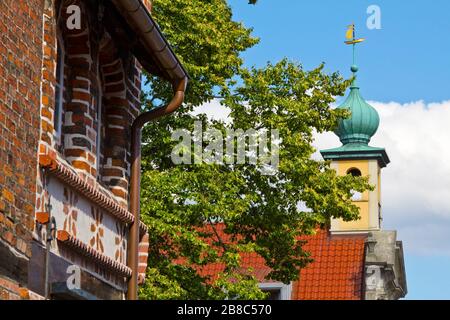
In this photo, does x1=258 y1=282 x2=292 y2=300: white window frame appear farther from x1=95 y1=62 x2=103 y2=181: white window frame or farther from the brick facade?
x1=95 y1=62 x2=103 y2=181: white window frame

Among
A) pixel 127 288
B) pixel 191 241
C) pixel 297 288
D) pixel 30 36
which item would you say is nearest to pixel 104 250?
pixel 127 288

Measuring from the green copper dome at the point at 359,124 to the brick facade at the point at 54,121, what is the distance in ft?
147

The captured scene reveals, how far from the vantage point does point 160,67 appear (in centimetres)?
1502

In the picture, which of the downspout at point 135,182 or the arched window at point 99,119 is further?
the downspout at point 135,182

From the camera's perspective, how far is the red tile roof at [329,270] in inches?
1881

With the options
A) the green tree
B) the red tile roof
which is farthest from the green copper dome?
the green tree

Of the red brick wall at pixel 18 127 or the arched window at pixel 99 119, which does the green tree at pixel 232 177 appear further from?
the red brick wall at pixel 18 127

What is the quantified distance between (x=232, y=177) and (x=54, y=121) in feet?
42.8

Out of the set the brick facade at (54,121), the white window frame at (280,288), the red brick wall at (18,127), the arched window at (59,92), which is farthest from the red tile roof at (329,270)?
the red brick wall at (18,127)

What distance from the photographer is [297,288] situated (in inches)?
1900

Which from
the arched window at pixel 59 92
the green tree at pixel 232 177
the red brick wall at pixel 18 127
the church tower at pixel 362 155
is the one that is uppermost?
the church tower at pixel 362 155

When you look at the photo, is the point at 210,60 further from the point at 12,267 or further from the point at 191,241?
the point at 12,267

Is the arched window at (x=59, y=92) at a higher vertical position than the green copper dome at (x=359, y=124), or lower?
lower

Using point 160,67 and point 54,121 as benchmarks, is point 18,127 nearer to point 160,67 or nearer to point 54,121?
point 54,121
